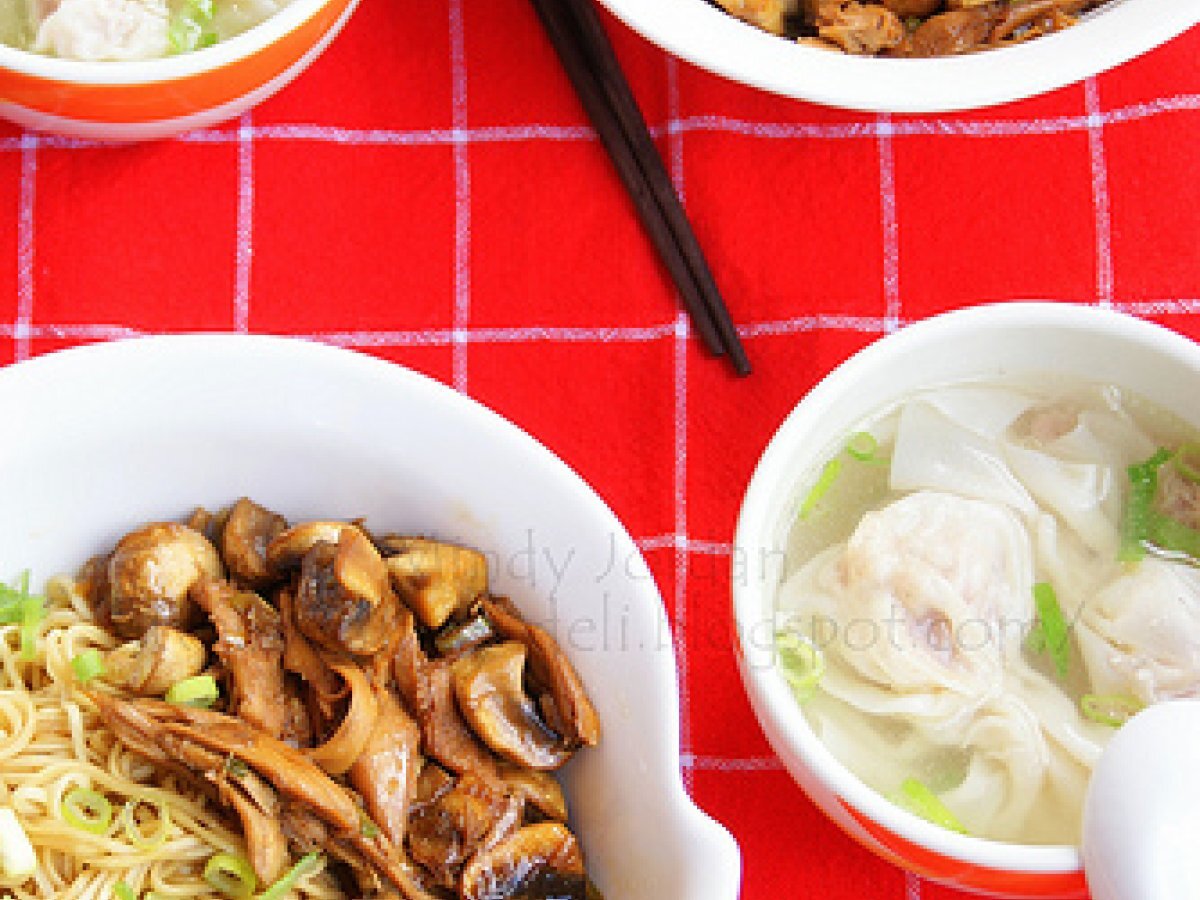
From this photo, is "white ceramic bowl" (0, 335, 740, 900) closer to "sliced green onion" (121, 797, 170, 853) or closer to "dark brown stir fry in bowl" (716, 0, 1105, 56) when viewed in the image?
"sliced green onion" (121, 797, 170, 853)

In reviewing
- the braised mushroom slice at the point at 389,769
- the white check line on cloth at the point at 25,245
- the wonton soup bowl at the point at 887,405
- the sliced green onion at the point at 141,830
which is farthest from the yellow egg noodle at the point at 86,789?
the wonton soup bowl at the point at 887,405

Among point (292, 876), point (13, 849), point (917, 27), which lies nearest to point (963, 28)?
point (917, 27)

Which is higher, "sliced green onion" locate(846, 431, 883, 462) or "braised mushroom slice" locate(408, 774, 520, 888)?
"sliced green onion" locate(846, 431, 883, 462)

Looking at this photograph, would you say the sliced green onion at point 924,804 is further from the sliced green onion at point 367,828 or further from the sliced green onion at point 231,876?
the sliced green onion at point 231,876

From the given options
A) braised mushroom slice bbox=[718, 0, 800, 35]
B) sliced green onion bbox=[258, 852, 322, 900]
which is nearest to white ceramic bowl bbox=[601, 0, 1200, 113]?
braised mushroom slice bbox=[718, 0, 800, 35]

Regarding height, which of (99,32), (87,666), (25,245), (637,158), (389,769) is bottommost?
(389,769)

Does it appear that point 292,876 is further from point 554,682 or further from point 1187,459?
Answer: point 1187,459

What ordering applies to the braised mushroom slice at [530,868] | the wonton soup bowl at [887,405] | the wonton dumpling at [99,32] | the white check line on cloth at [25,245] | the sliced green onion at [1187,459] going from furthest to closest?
the white check line on cloth at [25,245], the wonton dumpling at [99,32], the sliced green onion at [1187,459], the braised mushroom slice at [530,868], the wonton soup bowl at [887,405]
